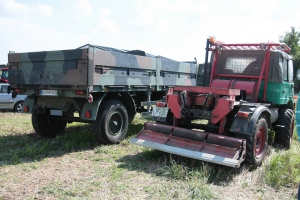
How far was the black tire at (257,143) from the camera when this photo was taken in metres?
4.88

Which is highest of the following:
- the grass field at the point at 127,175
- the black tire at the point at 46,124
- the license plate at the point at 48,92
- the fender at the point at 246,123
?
the license plate at the point at 48,92

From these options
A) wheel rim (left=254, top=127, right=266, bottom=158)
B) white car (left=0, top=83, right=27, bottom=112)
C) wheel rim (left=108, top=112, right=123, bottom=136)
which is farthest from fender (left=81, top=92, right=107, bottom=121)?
white car (left=0, top=83, right=27, bottom=112)

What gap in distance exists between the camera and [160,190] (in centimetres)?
410

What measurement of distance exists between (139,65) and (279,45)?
308 centimetres

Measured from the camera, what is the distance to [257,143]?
17.6 feet

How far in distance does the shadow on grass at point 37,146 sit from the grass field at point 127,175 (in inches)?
0.7

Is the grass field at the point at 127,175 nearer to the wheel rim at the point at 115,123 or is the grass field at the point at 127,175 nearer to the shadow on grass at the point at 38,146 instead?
the shadow on grass at the point at 38,146

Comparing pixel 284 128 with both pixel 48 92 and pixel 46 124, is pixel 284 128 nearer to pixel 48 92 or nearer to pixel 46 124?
pixel 48 92

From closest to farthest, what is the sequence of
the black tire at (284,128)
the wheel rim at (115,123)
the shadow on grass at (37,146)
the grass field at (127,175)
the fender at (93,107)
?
the grass field at (127,175), the shadow on grass at (37,146), the fender at (93,107), the black tire at (284,128), the wheel rim at (115,123)

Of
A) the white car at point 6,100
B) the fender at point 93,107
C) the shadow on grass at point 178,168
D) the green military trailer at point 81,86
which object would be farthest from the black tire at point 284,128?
the white car at point 6,100

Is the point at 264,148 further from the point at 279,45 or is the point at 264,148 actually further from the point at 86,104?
the point at 86,104

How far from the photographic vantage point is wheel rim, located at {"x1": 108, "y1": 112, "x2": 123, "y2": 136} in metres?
6.74

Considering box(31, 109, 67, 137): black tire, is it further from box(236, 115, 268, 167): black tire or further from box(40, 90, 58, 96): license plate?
box(236, 115, 268, 167): black tire

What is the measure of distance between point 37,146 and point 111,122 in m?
1.64
